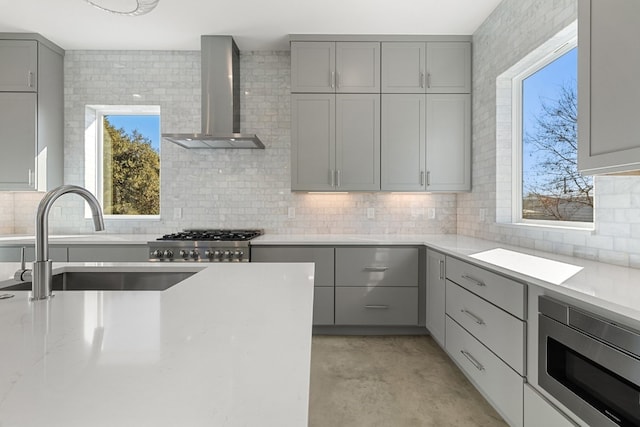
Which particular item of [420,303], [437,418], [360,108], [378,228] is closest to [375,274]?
[420,303]

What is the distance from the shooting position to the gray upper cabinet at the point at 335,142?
3361 mm

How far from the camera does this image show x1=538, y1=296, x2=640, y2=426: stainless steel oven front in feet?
3.56

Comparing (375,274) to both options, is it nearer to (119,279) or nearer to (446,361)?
(446,361)

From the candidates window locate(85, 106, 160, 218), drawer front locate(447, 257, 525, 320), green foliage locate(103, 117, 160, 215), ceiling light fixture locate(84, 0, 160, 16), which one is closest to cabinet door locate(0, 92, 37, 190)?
window locate(85, 106, 160, 218)

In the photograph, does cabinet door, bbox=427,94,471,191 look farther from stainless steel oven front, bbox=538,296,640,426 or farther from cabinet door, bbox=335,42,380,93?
stainless steel oven front, bbox=538,296,640,426

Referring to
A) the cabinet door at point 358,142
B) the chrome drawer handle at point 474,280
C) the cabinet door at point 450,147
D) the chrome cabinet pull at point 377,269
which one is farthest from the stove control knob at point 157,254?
the cabinet door at point 450,147

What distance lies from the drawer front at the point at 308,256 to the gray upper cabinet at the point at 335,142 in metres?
0.62

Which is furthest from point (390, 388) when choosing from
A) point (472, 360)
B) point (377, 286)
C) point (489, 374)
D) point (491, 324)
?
point (377, 286)

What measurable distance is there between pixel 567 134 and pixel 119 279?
276cm

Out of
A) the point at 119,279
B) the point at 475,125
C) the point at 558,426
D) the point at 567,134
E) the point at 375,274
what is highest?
the point at 475,125

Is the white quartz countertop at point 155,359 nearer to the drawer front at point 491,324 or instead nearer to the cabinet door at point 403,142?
the drawer front at point 491,324

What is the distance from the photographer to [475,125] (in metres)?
3.33

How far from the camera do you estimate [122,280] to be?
1.54m

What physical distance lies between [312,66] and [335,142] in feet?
2.52
